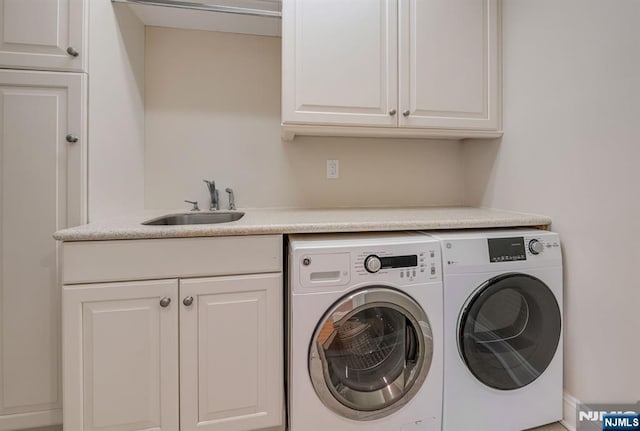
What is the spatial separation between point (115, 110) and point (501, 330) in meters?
2.12

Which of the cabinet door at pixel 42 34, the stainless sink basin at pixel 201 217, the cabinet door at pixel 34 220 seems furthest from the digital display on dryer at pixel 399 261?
the cabinet door at pixel 42 34

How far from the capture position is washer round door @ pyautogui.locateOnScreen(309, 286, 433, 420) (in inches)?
44.4

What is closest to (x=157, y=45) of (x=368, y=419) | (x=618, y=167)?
(x=368, y=419)

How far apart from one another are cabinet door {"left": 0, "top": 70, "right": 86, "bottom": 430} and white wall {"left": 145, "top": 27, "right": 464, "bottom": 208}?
1.69 feet

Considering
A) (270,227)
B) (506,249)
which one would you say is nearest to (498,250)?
(506,249)

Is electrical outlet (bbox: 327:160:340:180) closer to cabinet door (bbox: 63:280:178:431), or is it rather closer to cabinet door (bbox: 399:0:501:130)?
cabinet door (bbox: 399:0:501:130)

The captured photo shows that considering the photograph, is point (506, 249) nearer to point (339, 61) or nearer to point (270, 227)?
point (270, 227)

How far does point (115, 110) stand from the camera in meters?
1.44

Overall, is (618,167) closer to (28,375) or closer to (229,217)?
(229,217)

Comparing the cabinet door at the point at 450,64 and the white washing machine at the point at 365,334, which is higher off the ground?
the cabinet door at the point at 450,64

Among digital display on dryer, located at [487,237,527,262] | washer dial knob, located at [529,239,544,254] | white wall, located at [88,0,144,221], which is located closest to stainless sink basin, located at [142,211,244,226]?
white wall, located at [88,0,144,221]

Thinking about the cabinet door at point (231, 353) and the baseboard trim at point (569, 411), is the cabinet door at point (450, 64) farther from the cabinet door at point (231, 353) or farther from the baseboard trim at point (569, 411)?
the baseboard trim at point (569, 411)

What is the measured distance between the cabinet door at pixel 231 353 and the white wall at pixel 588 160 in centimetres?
133

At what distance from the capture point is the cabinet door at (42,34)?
1.19 m
